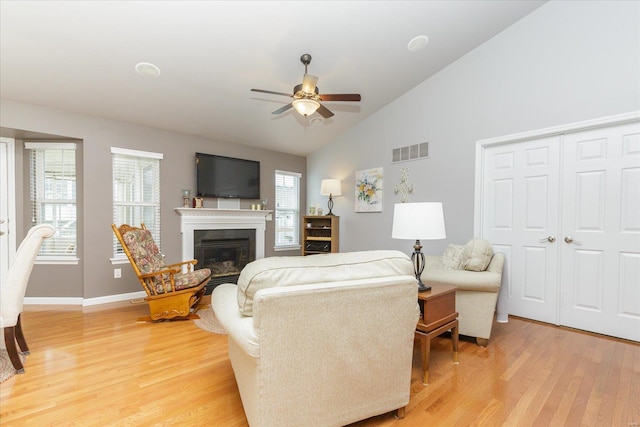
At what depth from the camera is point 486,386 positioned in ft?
6.66

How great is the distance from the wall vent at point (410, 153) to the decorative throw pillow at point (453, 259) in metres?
1.54

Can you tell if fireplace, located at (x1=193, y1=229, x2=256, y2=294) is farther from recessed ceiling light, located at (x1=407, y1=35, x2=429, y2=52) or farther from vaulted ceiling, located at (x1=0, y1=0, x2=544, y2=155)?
recessed ceiling light, located at (x1=407, y1=35, x2=429, y2=52)

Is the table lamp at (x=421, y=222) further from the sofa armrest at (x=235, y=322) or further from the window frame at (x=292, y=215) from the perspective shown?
the window frame at (x=292, y=215)

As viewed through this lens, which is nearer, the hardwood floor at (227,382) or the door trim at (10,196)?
the hardwood floor at (227,382)

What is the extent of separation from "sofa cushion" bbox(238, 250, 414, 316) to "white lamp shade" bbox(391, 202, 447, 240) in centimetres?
53

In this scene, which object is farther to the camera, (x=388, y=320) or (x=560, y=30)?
(x=560, y=30)

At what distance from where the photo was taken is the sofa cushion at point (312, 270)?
1361 millimetres

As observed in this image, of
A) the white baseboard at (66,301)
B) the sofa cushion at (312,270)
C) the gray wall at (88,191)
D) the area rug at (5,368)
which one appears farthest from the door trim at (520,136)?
the white baseboard at (66,301)

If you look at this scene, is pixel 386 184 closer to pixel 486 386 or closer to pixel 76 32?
pixel 486 386

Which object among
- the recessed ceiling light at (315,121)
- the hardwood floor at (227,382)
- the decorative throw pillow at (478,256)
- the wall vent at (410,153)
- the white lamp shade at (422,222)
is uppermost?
the recessed ceiling light at (315,121)

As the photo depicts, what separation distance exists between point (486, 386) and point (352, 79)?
3515 millimetres

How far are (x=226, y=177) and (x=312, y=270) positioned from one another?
3.90 metres

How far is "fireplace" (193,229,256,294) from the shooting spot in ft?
15.4

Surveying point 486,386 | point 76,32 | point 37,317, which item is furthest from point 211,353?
point 76,32
